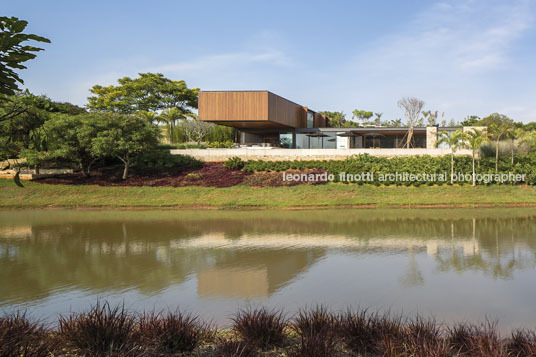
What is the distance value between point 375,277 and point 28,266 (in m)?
8.95

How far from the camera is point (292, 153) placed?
3488 centimetres

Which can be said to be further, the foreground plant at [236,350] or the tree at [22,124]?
the foreground plant at [236,350]

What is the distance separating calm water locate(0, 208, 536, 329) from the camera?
750 cm

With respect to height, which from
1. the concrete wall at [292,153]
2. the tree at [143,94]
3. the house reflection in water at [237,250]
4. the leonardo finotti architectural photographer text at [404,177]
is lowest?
the house reflection in water at [237,250]

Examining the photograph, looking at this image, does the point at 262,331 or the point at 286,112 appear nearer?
the point at 262,331

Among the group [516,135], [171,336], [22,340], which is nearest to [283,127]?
[516,135]

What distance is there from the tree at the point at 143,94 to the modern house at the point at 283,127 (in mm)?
18032

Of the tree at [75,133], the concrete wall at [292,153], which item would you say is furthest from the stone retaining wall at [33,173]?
the concrete wall at [292,153]

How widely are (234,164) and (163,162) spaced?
6.61m

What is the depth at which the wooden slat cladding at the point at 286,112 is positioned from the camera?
37125 mm

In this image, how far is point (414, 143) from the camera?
145 feet

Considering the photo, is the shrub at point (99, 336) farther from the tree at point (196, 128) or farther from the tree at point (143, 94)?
the tree at point (143, 94)

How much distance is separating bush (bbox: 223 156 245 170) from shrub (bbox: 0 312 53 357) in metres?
28.3

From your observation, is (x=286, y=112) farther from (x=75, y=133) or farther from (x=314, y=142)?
(x=75, y=133)
